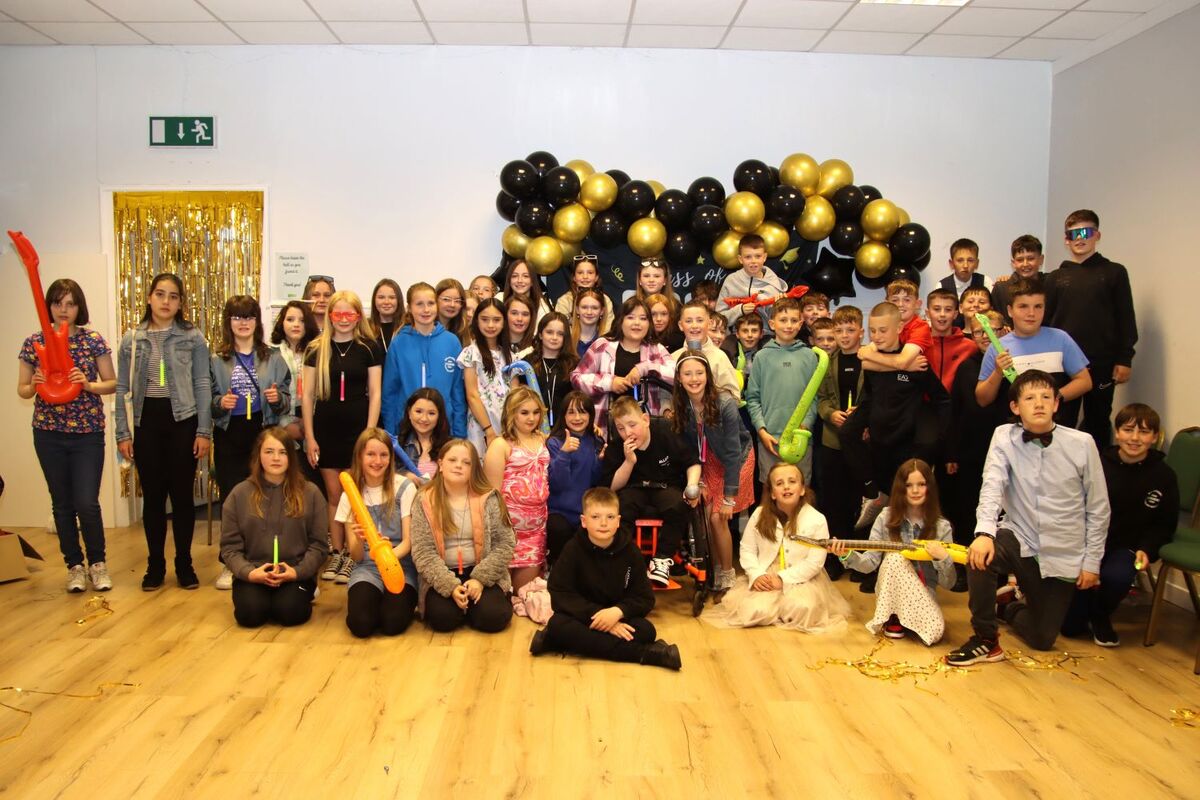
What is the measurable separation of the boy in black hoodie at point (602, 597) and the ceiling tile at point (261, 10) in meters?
3.59

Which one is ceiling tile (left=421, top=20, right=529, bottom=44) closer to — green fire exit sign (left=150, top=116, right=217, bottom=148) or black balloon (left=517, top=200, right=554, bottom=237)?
black balloon (left=517, top=200, right=554, bottom=237)

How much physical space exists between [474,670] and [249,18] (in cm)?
428

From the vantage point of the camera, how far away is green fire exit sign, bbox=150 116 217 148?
236 inches

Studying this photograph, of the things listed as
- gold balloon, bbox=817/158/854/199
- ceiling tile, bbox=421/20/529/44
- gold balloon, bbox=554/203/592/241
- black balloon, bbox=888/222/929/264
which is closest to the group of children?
gold balloon, bbox=554/203/592/241

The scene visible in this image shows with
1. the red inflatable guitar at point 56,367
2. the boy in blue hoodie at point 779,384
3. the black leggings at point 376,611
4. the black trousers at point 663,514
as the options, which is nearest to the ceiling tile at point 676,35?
the boy in blue hoodie at point 779,384

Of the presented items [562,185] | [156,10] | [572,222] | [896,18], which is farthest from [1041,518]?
[156,10]

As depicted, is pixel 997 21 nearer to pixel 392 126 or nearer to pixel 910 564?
pixel 910 564

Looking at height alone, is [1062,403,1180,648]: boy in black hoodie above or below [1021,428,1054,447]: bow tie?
below

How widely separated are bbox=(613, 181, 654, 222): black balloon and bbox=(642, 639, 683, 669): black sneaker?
9.36 feet

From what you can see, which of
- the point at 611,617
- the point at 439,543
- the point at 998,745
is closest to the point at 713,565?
the point at 611,617

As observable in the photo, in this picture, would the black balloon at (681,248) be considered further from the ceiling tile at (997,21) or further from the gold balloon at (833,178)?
the ceiling tile at (997,21)

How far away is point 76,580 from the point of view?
429cm

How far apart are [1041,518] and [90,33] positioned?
617 cm

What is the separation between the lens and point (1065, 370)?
425 cm
